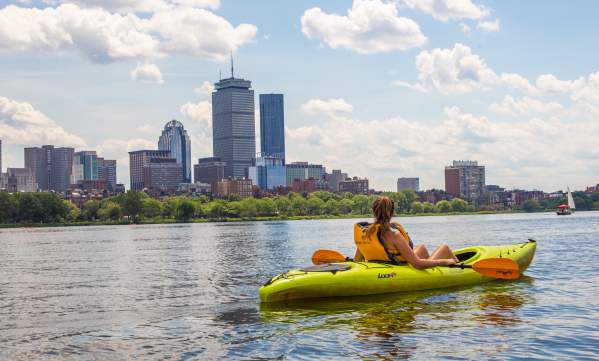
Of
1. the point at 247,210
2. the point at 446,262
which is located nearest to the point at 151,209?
the point at 247,210

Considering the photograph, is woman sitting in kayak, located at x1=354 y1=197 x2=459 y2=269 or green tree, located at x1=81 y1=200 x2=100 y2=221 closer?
woman sitting in kayak, located at x1=354 y1=197 x2=459 y2=269

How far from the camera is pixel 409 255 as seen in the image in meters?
19.9

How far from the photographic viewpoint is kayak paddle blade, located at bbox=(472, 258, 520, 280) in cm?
2161

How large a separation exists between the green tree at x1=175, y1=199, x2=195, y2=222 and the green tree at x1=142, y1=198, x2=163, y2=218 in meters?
6.32

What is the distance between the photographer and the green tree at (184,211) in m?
183

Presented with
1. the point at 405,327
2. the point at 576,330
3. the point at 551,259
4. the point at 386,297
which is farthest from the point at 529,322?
the point at 551,259

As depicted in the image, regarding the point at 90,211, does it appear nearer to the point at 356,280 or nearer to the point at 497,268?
the point at 497,268

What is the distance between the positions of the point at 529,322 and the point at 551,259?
18.4 m

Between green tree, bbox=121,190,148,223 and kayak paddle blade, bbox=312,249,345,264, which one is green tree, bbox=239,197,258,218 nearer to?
green tree, bbox=121,190,148,223

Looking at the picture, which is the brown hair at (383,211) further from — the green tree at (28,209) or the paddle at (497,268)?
the green tree at (28,209)

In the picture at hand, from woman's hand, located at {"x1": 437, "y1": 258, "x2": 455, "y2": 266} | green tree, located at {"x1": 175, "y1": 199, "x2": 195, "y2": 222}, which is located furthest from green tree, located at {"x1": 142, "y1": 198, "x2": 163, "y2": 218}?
woman's hand, located at {"x1": 437, "y1": 258, "x2": 455, "y2": 266}

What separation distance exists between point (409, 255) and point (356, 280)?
1.82 meters

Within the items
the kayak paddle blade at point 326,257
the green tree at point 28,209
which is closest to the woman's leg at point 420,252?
the kayak paddle blade at point 326,257

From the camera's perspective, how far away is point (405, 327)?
15.7m
